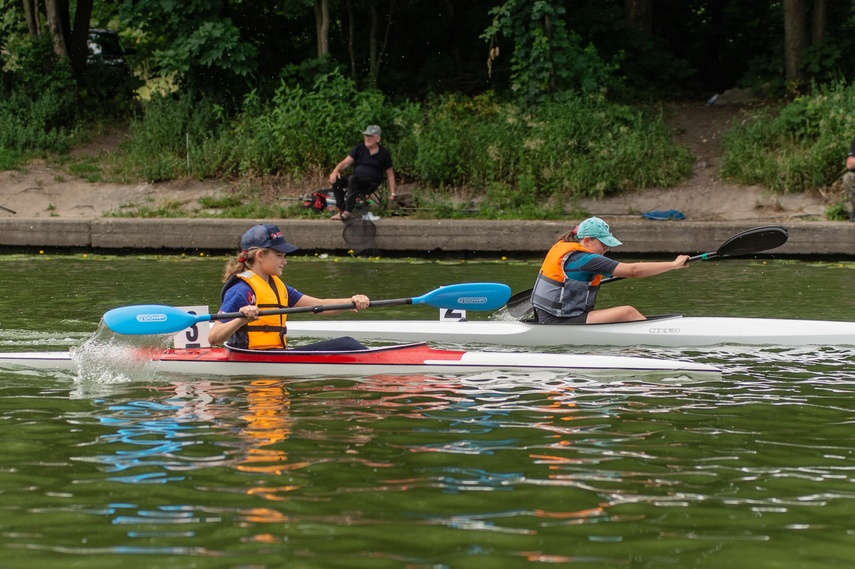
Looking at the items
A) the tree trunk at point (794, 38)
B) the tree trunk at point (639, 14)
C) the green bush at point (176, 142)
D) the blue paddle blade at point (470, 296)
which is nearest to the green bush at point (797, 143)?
the tree trunk at point (794, 38)

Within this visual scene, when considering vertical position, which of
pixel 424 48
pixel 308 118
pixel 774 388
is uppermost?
pixel 424 48

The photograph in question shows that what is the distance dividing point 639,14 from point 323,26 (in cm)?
557

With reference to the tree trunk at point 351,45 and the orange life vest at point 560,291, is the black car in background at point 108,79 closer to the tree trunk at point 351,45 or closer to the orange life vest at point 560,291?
the tree trunk at point 351,45

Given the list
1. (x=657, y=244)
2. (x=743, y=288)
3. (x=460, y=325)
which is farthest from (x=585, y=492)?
(x=657, y=244)

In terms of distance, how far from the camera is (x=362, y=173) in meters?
17.0

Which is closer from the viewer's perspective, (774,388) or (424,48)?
(774,388)

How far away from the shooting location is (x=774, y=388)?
7566mm

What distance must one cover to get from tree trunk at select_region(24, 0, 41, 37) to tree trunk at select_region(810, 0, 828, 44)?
559 inches

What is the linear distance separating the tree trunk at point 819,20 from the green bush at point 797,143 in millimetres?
1098

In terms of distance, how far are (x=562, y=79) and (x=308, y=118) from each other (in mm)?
4353

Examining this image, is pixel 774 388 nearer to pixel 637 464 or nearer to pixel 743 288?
pixel 637 464

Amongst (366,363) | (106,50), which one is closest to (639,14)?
(106,50)

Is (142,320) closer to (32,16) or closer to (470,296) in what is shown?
(470,296)

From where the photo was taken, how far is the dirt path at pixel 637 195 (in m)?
17.5
